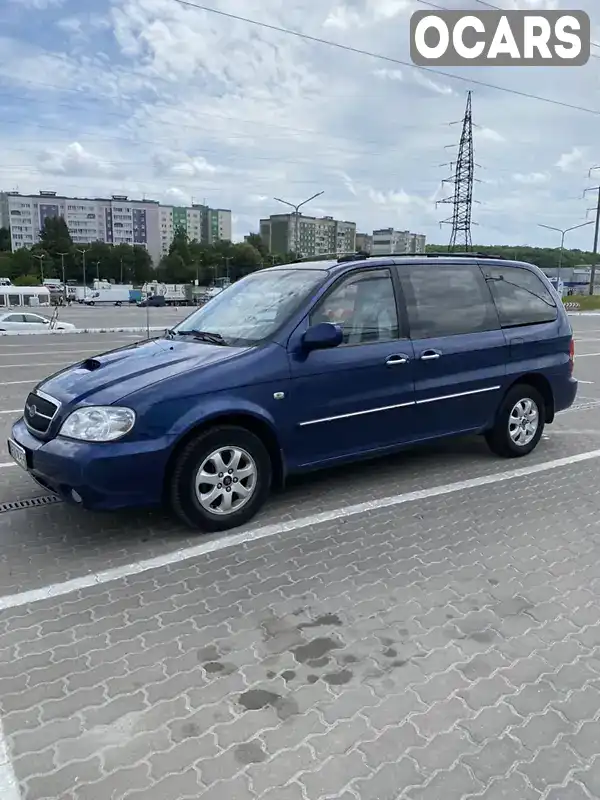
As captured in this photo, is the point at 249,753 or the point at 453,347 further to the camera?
the point at 453,347

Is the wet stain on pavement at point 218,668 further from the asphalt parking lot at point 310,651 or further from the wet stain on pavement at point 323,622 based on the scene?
the wet stain on pavement at point 323,622

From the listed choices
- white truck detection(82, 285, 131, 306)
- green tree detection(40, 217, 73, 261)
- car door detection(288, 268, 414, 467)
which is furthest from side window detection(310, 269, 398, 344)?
green tree detection(40, 217, 73, 261)

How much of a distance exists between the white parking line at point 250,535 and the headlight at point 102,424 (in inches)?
30.6

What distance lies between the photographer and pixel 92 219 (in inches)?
5428

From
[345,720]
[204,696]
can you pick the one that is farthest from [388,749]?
[204,696]

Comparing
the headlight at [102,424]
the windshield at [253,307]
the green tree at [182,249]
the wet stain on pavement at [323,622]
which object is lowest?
the wet stain on pavement at [323,622]

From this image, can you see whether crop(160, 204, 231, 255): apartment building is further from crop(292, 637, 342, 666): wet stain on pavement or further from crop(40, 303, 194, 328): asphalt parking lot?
crop(292, 637, 342, 666): wet stain on pavement

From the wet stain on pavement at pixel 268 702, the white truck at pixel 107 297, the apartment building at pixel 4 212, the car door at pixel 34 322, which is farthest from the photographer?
the apartment building at pixel 4 212

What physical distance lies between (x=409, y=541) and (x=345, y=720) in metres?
1.73

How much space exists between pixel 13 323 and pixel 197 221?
131275mm

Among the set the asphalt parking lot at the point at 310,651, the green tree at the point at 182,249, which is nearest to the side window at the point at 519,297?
the asphalt parking lot at the point at 310,651

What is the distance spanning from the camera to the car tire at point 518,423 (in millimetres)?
5660

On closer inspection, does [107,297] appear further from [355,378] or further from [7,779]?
[7,779]

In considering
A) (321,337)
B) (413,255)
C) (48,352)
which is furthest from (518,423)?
(48,352)
